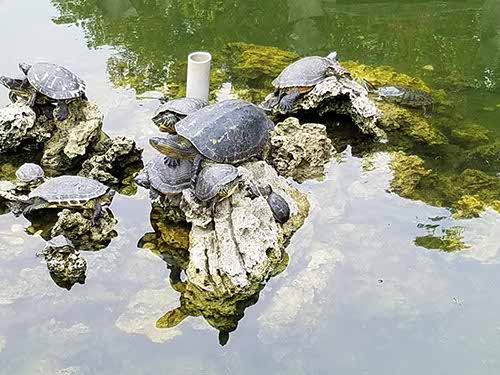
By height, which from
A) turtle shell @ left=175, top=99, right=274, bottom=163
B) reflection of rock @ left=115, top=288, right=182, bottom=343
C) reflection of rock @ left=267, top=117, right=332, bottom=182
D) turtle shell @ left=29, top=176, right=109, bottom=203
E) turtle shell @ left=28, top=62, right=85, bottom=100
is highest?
turtle shell @ left=175, top=99, right=274, bottom=163

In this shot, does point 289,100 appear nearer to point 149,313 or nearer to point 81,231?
point 81,231

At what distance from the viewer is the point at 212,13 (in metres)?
8.87

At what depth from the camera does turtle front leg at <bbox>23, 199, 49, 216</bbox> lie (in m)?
4.41

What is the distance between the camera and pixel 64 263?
13.0 ft

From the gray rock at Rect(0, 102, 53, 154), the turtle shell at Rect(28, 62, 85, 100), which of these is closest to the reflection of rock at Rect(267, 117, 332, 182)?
the turtle shell at Rect(28, 62, 85, 100)

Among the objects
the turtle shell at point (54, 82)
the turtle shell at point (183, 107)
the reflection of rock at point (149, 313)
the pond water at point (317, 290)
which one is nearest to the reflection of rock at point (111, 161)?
the pond water at point (317, 290)

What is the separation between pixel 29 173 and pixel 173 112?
1.35 m

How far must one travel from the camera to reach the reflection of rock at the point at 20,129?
510 cm

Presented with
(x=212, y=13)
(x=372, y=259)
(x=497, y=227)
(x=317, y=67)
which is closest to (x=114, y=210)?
(x=372, y=259)

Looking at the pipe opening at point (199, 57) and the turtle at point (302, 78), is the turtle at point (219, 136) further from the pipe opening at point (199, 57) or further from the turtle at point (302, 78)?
the turtle at point (302, 78)

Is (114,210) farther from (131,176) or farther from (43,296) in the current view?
(43,296)

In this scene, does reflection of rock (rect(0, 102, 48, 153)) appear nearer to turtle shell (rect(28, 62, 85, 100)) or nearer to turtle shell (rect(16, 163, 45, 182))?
turtle shell (rect(28, 62, 85, 100))

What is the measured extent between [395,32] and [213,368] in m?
6.55

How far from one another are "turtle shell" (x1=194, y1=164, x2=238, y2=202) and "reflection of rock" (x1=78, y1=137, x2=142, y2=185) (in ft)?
3.91
